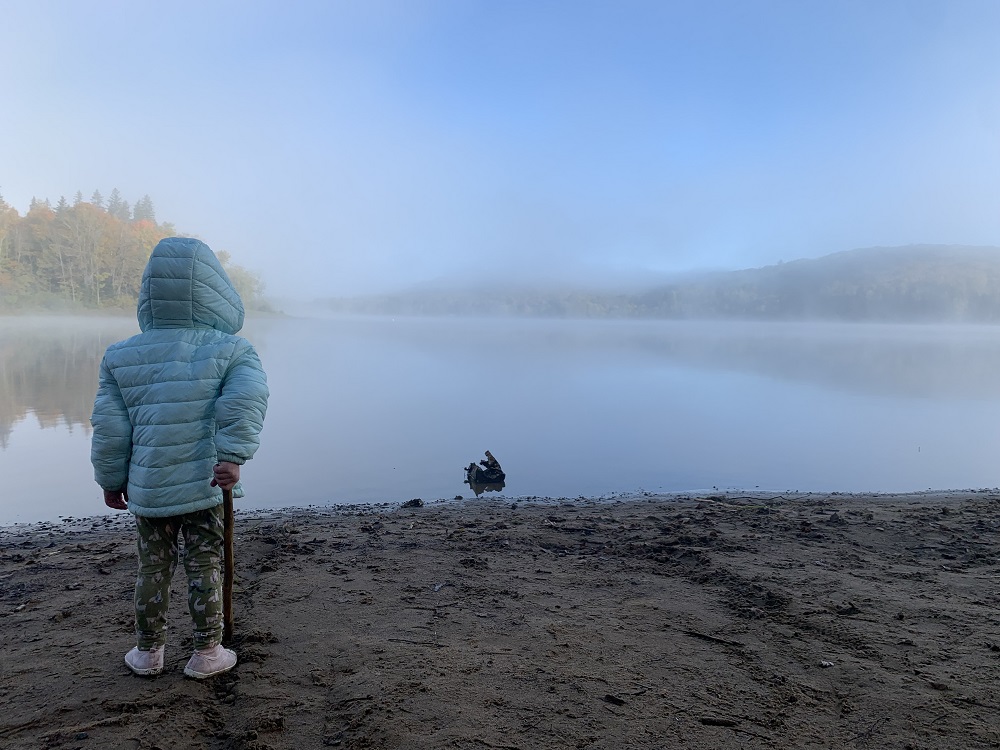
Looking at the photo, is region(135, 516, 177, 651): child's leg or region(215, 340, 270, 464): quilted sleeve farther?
region(135, 516, 177, 651): child's leg

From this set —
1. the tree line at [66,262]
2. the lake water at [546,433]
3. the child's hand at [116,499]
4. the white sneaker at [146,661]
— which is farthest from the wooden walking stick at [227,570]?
the tree line at [66,262]

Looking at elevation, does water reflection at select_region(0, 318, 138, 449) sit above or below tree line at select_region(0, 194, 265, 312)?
below

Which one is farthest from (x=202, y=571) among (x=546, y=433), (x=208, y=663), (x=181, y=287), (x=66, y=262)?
(x=66, y=262)

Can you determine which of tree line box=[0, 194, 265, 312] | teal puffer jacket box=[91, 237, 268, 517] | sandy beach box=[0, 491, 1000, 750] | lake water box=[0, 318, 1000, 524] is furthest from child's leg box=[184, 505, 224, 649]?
tree line box=[0, 194, 265, 312]

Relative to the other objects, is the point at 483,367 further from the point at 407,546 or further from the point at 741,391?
the point at 407,546

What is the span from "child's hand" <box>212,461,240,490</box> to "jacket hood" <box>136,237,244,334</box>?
73 cm

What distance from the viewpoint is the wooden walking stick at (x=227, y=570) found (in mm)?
3012

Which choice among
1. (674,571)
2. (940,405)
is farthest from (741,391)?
(674,571)

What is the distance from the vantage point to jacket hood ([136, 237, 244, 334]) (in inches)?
117

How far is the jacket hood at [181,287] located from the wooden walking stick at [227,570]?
871 millimetres

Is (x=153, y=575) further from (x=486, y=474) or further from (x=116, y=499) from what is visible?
(x=486, y=474)

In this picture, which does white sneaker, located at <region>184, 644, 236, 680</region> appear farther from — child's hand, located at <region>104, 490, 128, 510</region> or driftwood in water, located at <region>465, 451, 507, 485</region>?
driftwood in water, located at <region>465, 451, 507, 485</region>

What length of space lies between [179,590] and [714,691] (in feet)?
11.0

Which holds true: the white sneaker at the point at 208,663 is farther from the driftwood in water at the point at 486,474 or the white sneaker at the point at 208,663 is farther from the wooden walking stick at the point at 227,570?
the driftwood in water at the point at 486,474
